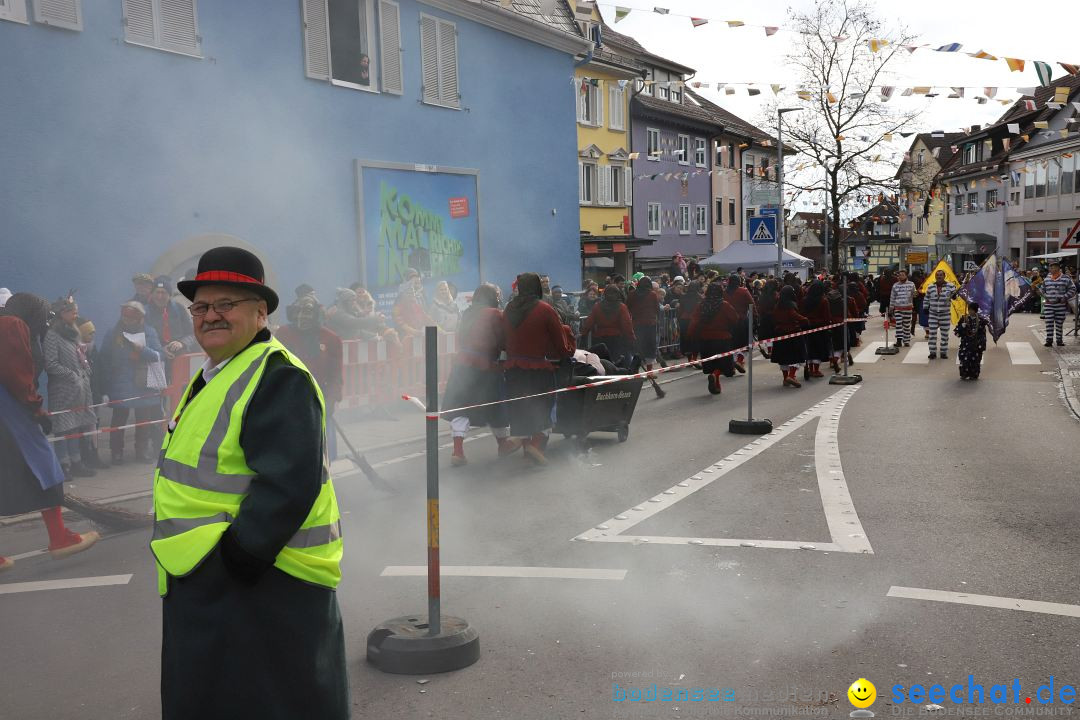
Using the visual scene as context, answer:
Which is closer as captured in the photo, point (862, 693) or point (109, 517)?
point (862, 693)

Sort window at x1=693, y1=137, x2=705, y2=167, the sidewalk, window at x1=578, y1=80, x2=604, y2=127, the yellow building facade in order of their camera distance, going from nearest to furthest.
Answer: the sidewalk < the yellow building facade < window at x1=578, y1=80, x2=604, y2=127 < window at x1=693, y1=137, x2=705, y2=167

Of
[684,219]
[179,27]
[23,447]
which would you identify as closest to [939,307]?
[179,27]

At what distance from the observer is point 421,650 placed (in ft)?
13.8

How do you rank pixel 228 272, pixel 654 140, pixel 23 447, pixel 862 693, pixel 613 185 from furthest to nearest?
pixel 654 140
pixel 613 185
pixel 23 447
pixel 862 693
pixel 228 272

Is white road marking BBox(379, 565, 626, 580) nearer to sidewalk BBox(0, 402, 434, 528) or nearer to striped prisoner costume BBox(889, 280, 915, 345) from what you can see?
sidewalk BBox(0, 402, 434, 528)

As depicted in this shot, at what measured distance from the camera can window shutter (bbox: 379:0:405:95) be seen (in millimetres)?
15938

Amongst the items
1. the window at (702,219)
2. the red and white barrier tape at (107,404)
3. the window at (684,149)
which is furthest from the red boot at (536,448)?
the window at (702,219)

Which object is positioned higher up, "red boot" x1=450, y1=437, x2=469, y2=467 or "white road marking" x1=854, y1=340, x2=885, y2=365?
"red boot" x1=450, y1=437, x2=469, y2=467

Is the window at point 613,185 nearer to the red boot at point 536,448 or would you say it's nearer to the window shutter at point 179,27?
the window shutter at point 179,27

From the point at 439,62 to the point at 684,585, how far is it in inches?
535

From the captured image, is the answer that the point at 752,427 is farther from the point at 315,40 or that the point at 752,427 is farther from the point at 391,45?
the point at 391,45

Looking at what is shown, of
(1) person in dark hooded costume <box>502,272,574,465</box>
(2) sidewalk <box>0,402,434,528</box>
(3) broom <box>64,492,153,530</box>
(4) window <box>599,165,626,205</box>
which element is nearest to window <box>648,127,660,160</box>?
(4) window <box>599,165,626,205</box>

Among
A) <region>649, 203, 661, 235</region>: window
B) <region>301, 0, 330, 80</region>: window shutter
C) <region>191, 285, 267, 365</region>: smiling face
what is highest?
<region>301, 0, 330, 80</region>: window shutter

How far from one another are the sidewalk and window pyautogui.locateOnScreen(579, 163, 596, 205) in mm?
21698
